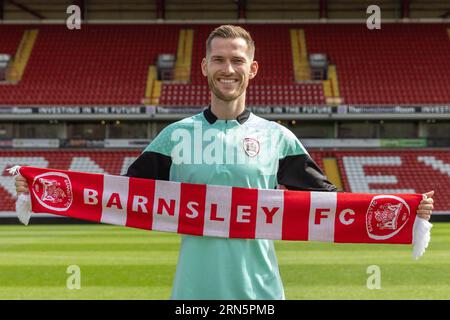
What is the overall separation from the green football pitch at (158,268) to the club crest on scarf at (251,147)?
489 cm

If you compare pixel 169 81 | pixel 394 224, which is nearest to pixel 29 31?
pixel 169 81

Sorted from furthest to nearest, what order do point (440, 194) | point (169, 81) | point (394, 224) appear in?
point (169, 81), point (440, 194), point (394, 224)

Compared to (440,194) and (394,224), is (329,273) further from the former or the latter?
(440,194)

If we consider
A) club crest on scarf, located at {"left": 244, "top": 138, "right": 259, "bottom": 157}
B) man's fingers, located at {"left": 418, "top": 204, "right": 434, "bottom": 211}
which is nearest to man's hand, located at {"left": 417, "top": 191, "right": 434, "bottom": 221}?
man's fingers, located at {"left": 418, "top": 204, "right": 434, "bottom": 211}

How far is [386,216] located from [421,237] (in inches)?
14.8

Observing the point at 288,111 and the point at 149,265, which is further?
the point at 288,111

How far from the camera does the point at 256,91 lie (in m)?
27.4

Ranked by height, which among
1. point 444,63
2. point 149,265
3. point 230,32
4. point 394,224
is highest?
point 444,63

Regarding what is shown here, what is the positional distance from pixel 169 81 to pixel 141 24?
482 cm

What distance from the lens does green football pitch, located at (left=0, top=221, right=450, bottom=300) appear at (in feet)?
25.6

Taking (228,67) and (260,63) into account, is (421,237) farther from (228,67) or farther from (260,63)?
(260,63)

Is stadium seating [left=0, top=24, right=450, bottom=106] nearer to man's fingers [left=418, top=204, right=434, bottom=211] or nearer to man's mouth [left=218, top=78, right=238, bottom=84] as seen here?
man's fingers [left=418, top=204, right=434, bottom=211]

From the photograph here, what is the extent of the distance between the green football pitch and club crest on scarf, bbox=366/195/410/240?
3.95 meters

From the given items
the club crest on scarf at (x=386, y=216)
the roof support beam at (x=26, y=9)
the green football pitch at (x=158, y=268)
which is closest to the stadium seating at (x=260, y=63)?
the roof support beam at (x=26, y=9)
